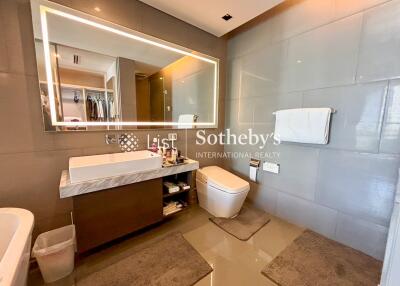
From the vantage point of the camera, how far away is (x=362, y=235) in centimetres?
151

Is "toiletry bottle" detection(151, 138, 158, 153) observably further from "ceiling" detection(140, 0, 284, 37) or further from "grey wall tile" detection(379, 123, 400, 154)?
"grey wall tile" detection(379, 123, 400, 154)

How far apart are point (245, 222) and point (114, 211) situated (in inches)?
55.6

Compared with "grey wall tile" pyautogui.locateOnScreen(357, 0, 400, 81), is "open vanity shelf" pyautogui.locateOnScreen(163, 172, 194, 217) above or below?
below

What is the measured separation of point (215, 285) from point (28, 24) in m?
2.36

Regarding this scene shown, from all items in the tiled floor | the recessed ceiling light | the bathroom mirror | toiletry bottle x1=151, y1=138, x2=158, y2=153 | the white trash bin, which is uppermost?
the recessed ceiling light

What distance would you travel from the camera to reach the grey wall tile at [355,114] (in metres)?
1.38

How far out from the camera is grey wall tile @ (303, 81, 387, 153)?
1375 mm

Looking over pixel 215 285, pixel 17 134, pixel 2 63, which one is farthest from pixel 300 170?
pixel 2 63

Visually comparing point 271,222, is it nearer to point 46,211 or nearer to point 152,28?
point 46,211

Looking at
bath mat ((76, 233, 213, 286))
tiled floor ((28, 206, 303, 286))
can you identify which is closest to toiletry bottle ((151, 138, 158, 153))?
tiled floor ((28, 206, 303, 286))

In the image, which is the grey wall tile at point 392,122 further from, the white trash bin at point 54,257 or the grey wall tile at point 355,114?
the white trash bin at point 54,257

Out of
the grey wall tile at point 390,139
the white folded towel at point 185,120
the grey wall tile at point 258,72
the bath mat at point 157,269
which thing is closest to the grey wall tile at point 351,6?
the grey wall tile at point 258,72

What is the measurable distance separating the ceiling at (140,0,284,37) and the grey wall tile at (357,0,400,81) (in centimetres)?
78

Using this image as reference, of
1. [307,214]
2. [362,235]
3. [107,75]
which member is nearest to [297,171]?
[307,214]
